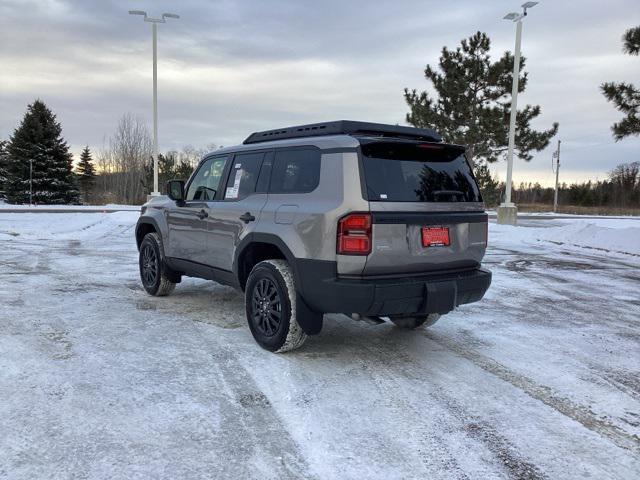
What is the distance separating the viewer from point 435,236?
4195mm

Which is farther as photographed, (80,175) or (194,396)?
(80,175)

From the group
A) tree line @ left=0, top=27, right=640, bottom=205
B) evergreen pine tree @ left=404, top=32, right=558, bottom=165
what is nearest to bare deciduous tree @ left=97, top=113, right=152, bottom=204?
tree line @ left=0, top=27, right=640, bottom=205

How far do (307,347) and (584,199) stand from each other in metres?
64.4

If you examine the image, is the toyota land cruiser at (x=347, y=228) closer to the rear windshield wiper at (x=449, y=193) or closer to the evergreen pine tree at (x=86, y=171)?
the rear windshield wiper at (x=449, y=193)

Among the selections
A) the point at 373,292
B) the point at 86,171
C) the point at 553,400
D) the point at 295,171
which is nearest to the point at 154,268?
the point at 295,171

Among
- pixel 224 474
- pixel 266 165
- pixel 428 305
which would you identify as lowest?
pixel 224 474

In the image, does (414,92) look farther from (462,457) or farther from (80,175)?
(80,175)

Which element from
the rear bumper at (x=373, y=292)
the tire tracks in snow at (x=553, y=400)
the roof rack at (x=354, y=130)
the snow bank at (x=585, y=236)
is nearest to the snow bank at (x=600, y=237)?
the snow bank at (x=585, y=236)

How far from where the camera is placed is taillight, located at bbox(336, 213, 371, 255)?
3.81 metres

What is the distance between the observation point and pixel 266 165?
16.0ft

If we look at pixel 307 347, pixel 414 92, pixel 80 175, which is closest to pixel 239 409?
pixel 307 347

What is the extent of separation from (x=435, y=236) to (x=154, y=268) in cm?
410

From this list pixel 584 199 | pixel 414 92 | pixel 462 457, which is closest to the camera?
pixel 462 457

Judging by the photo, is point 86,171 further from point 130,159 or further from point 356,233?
point 356,233
